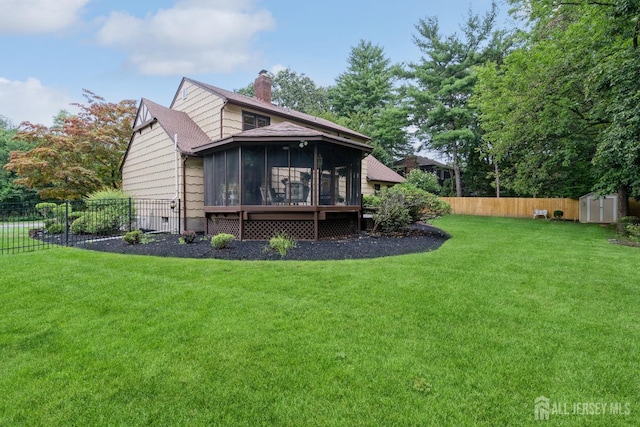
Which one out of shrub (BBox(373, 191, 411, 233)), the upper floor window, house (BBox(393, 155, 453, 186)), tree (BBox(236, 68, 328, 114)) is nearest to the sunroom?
shrub (BBox(373, 191, 411, 233))

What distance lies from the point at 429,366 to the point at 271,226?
6.69 m

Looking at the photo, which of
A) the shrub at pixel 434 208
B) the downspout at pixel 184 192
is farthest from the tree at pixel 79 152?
the shrub at pixel 434 208

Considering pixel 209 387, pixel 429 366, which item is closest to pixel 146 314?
pixel 209 387

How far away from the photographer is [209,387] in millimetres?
2178

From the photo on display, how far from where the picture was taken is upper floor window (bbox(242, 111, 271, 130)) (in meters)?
12.1

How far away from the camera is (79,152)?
609 inches

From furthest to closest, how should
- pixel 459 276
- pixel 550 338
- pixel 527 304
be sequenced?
pixel 459 276 < pixel 527 304 < pixel 550 338

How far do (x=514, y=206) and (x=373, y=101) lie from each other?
16666mm

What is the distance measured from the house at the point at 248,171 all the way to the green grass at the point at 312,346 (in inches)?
A: 145

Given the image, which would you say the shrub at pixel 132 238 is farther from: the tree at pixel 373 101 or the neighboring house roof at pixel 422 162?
the neighboring house roof at pixel 422 162

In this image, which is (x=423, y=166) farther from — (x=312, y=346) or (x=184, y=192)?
(x=312, y=346)

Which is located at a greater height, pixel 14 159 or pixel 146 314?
pixel 14 159

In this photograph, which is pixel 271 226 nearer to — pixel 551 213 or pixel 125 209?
pixel 125 209

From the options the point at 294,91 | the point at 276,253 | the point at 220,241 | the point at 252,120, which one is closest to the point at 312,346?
the point at 276,253
